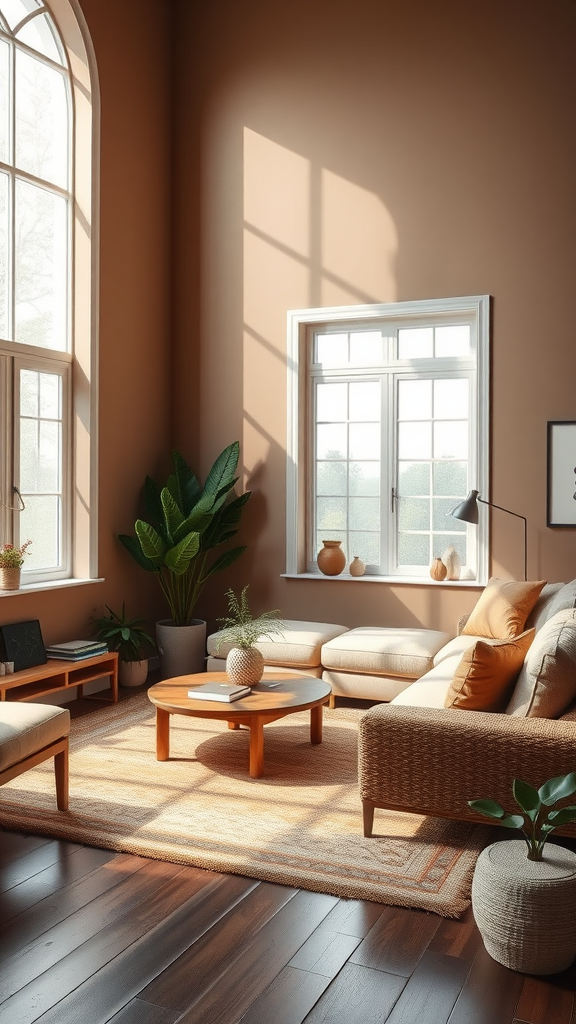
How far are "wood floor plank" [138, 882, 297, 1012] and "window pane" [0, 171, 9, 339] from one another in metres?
3.75

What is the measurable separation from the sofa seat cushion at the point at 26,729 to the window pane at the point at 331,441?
333 cm

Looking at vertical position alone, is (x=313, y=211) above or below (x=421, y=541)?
above

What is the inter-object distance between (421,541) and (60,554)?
2.48 metres

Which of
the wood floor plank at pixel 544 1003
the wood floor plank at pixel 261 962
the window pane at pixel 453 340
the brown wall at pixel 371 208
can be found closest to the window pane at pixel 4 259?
the brown wall at pixel 371 208

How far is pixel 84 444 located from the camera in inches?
233

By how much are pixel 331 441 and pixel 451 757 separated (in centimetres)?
364

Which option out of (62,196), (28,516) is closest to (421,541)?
(28,516)

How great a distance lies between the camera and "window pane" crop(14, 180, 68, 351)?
218 inches

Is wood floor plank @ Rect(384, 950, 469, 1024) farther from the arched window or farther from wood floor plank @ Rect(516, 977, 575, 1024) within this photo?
the arched window

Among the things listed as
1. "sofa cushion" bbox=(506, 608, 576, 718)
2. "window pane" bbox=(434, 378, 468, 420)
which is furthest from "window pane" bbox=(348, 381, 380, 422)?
"sofa cushion" bbox=(506, 608, 576, 718)

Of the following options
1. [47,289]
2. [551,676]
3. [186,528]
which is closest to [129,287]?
[47,289]

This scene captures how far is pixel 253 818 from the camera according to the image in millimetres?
3631

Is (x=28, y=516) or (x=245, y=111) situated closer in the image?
(x=28, y=516)

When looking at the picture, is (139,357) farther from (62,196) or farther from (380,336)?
(380,336)
